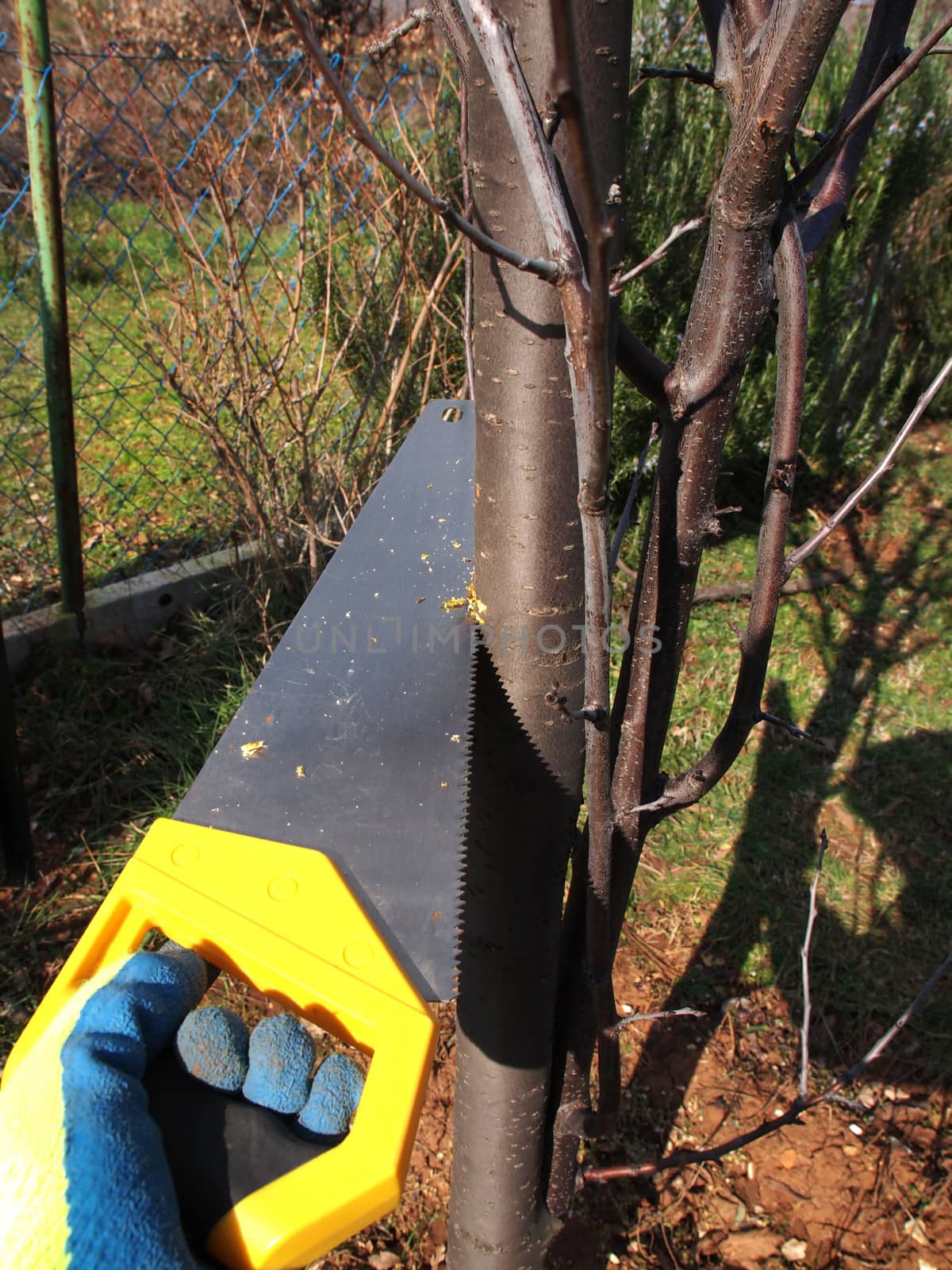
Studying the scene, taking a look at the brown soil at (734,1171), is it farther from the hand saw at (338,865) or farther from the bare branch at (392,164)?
the bare branch at (392,164)

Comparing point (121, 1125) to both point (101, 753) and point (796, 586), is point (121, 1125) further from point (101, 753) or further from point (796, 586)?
point (796, 586)

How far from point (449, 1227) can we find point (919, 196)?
4760 millimetres

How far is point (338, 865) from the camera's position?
3.88 feet

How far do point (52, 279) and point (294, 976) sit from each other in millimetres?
2682

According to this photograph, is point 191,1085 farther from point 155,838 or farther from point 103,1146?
point 155,838

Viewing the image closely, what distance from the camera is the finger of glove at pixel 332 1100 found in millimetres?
1008

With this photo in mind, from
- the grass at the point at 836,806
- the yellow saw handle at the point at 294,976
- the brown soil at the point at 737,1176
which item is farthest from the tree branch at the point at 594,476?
the grass at the point at 836,806

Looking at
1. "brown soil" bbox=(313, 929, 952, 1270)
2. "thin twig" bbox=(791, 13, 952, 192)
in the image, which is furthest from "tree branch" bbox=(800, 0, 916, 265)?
"brown soil" bbox=(313, 929, 952, 1270)

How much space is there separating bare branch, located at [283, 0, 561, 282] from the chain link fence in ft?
8.06

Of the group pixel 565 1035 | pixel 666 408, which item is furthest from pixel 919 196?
pixel 565 1035

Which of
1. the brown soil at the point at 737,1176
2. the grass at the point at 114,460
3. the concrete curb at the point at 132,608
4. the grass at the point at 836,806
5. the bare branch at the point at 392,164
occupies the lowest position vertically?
the brown soil at the point at 737,1176

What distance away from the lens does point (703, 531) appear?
3.62ft

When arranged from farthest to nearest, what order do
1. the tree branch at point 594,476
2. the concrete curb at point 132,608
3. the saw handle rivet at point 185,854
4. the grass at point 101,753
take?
1. the concrete curb at point 132,608
2. the grass at point 101,753
3. the saw handle rivet at point 185,854
4. the tree branch at point 594,476

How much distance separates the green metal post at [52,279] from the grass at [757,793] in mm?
440
